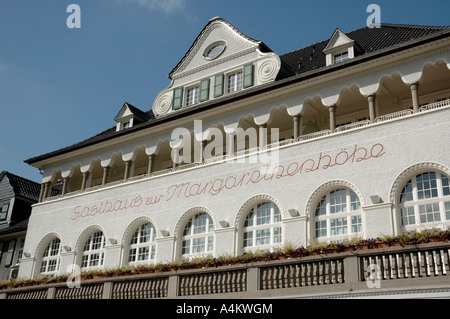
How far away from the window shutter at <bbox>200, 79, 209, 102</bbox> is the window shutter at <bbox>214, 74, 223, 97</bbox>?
21.9 inches

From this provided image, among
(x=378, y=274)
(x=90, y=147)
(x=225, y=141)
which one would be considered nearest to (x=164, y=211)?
(x=225, y=141)

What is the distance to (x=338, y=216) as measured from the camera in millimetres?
20781

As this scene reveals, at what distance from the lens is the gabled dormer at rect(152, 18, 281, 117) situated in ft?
90.2

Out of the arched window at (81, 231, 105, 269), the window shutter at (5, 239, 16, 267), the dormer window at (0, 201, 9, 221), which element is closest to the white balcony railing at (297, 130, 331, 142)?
the arched window at (81, 231, 105, 269)

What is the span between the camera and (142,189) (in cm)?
2745

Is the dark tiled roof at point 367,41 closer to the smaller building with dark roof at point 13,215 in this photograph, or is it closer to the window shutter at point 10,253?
the smaller building with dark roof at point 13,215

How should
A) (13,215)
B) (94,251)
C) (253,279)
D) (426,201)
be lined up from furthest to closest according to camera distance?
1. (13,215)
2. (94,251)
3. (426,201)
4. (253,279)

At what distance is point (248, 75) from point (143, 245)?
9.72m

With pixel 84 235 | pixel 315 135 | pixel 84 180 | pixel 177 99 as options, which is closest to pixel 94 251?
pixel 84 235

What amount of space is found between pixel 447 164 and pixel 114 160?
705 inches

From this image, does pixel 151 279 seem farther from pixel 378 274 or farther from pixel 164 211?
pixel 378 274

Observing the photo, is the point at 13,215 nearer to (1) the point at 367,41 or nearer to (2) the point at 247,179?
(2) the point at 247,179

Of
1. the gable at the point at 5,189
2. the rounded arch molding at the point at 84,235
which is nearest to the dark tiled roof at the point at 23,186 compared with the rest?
the gable at the point at 5,189

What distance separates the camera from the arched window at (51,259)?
2958 cm
